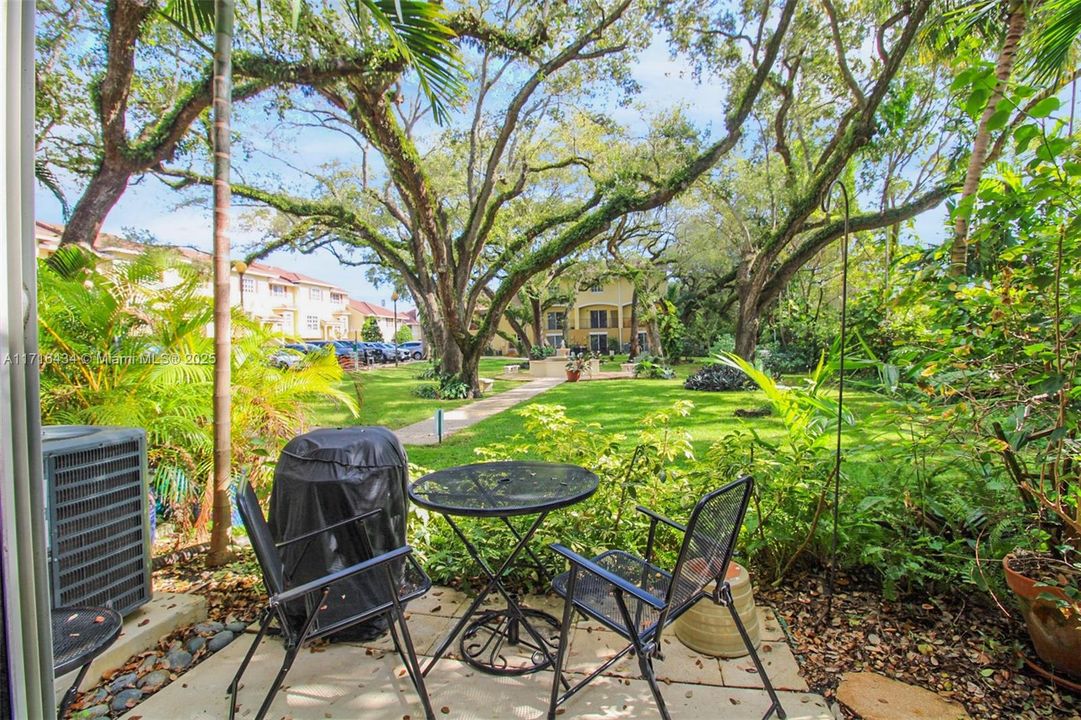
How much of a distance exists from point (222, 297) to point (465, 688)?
248cm

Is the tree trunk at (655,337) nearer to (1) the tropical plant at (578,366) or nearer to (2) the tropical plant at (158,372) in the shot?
(1) the tropical plant at (578,366)

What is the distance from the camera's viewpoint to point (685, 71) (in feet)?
34.5

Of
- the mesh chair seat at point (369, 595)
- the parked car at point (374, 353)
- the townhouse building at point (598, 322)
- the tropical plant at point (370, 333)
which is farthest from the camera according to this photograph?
the townhouse building at point (598, 322)

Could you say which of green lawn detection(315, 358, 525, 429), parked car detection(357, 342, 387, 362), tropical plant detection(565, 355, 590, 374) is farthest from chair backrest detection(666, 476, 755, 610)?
parked car detection(357, 342, 387, 362)

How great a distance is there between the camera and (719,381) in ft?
44.5

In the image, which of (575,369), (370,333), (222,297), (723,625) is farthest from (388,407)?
(370,333)

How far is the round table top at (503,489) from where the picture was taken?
2.16m

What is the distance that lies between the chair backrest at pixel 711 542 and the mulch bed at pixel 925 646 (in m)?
0.75

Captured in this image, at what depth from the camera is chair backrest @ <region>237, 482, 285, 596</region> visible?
1762 millimetres

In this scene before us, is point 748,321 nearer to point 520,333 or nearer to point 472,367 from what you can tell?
point 472,367

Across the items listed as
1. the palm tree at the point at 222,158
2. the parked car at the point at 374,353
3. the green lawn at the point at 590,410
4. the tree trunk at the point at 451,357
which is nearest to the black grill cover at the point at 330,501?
the palm tree at the point at 222,158

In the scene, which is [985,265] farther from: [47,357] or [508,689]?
[47,357]

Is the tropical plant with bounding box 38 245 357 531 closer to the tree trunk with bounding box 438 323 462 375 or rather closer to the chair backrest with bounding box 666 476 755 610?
the chair backrest with bounding box 666 476 755 610

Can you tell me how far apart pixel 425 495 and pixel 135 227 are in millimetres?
13442
